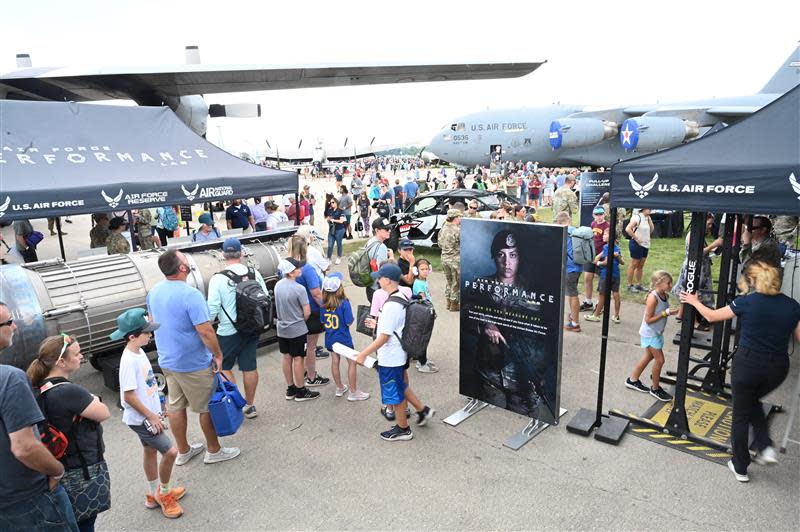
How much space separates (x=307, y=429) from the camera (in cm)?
517

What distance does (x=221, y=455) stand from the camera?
15.2 ft

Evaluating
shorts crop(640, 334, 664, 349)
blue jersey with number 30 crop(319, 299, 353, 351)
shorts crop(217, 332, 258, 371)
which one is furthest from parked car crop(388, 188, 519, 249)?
shorts crop(217, 332, 258, 371)

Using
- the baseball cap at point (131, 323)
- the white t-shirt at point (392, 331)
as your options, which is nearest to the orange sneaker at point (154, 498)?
the baseball cap at point (131, 323)

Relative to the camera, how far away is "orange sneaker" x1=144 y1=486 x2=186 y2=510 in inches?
159

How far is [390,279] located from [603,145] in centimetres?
2298

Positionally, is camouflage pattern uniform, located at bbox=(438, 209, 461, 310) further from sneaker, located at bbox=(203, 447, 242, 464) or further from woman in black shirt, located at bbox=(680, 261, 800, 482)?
sneaker, located at bbox=(203, 447, 242, 464)

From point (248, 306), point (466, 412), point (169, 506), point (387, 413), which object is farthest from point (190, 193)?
point (466, 412)

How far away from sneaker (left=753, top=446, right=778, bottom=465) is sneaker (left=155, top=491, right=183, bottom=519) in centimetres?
→ 471

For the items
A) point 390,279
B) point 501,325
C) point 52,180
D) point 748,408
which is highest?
point 52,180

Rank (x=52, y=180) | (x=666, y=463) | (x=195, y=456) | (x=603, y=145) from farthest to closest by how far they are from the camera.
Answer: (x=603, y=145), (x=52, y=180), (x=195, y=456), (x=666, y=463)

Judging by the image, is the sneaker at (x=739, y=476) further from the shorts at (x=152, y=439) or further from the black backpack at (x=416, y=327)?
the shorts at (x=152, y=439)

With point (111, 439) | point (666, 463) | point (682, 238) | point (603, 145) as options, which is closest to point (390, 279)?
point (666, 463)

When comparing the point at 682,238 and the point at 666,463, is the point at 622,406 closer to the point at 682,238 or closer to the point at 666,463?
the point at 666,463

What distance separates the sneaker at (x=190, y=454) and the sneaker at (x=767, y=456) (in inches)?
194
